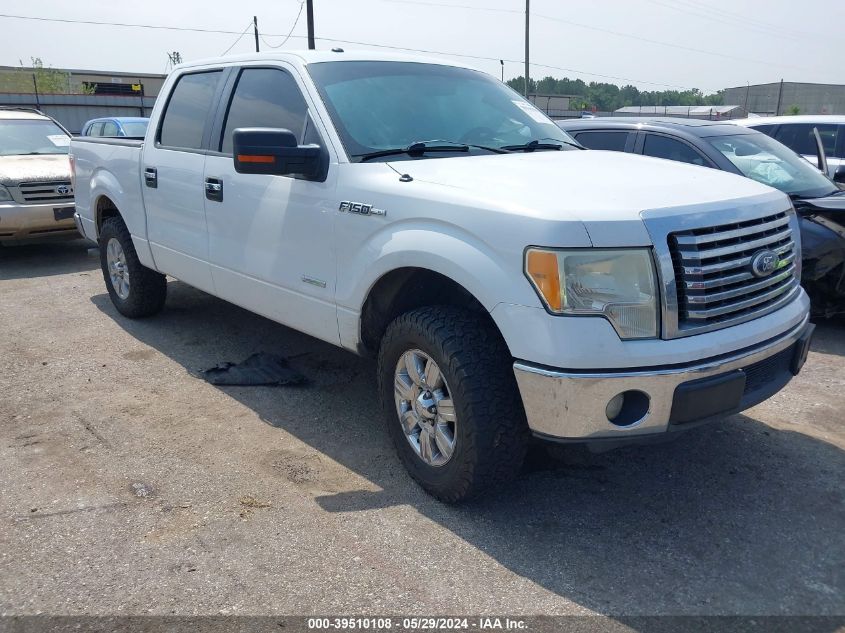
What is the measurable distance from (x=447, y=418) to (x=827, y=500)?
1.79 meters

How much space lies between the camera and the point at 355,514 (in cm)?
326

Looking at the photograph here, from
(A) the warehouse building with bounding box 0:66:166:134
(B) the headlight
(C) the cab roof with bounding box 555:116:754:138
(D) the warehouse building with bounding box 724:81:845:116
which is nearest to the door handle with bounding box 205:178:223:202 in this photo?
(B) the headlight

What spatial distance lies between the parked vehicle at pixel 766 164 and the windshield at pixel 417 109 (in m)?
1.47

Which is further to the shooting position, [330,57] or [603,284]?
[330,57]

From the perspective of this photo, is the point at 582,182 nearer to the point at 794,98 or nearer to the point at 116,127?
the point at 116,127

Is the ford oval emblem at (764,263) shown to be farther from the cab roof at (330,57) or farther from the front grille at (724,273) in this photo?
the cab roof at (330,57)

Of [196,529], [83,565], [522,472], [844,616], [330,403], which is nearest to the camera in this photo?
[844,616]

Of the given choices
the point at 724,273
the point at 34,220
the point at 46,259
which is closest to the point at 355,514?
the point at 724,273

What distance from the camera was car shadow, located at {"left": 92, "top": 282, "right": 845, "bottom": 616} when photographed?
2746 mm

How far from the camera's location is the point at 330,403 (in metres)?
4.52

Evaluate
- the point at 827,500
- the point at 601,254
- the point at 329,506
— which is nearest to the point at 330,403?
the point at 329,506

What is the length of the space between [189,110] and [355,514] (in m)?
3.17

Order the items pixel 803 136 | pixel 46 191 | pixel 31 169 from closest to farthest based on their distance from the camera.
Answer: pixel 46 191
pixel 31 169
pixel 803 136

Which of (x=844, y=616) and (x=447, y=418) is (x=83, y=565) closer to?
(x=447, y=418)
